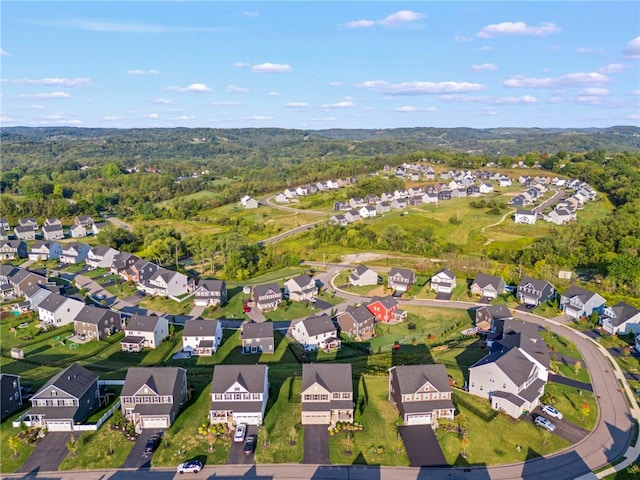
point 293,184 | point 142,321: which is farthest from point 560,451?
point 293,184

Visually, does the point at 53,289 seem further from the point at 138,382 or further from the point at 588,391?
the point at 588,391

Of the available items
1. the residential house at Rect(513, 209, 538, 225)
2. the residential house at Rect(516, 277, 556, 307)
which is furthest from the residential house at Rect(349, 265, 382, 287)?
the residential house at Rect(513, 209, 538, 225)

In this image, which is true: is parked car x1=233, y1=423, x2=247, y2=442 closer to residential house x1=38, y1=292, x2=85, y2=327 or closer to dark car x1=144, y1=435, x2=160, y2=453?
dark car x1=144, y1=435, x2=160, y2=453

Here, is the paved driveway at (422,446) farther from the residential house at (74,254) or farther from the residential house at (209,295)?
the residential house at (74,254)

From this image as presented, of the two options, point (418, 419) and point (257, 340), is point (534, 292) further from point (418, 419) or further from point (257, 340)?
point (257, 340)

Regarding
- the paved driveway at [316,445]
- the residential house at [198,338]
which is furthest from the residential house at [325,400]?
the residential house at [198,338]

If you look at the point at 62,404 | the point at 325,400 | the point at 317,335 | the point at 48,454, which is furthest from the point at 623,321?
the point at 48,454
